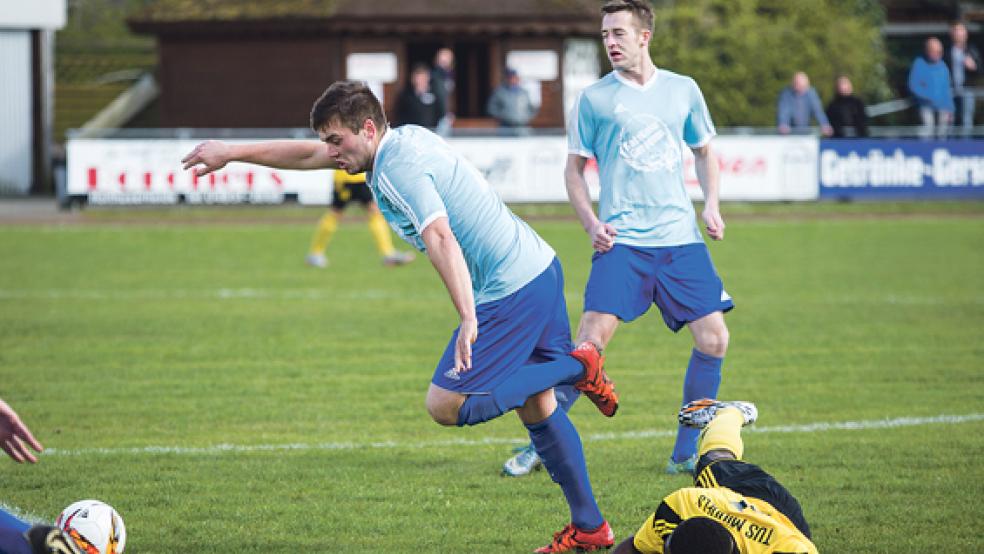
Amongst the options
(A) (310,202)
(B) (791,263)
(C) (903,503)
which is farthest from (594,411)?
(A) (310,202)

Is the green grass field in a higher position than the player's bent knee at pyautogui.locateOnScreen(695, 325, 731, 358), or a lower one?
lower

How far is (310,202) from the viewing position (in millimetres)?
21656

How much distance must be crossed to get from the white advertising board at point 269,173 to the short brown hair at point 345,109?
52.1ft

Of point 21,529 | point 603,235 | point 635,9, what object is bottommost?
point 21,529

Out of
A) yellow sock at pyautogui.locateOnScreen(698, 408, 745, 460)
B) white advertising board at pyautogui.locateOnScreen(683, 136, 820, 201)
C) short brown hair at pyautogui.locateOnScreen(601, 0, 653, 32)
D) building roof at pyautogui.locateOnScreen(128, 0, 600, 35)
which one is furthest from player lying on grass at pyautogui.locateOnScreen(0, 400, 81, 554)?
Result: building roof at pyautogui.locateOnScreen(128, 0, 600, 35)

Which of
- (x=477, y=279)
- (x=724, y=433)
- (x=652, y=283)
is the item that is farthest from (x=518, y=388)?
(x=652, y=283)

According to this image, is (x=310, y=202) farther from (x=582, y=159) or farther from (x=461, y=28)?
(x=582, y=159)

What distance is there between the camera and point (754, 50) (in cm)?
3338

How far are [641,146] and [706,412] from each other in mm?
1653

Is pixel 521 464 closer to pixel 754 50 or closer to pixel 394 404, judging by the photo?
pixel 394 404

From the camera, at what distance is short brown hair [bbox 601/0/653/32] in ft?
22.7

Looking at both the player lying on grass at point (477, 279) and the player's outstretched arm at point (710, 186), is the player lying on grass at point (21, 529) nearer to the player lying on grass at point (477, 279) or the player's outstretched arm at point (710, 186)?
the player lying on grass at point (477, 279)

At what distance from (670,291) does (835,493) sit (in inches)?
49.3

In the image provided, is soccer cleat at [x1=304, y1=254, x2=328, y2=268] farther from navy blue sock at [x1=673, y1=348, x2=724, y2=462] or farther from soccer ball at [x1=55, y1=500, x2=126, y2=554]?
soccer ball at [x1=55, y1=500, x2=126, y2=554]
